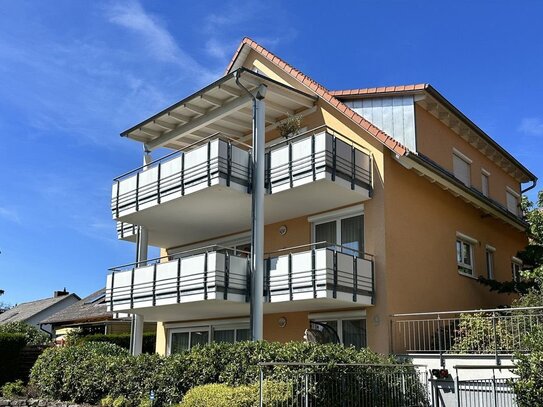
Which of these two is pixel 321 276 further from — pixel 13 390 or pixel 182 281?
pixel 13 390

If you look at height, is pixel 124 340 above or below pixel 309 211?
below

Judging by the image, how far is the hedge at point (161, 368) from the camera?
13.6 metres

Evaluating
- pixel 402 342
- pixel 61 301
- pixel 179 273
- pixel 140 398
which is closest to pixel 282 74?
pixel 179 273

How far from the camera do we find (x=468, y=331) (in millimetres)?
15938

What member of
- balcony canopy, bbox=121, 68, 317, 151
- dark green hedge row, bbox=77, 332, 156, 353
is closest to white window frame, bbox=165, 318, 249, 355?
dark green hedge row, bbox=77, 332, 156, 353

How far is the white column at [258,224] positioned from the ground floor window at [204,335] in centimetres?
320

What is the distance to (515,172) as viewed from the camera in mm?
26719

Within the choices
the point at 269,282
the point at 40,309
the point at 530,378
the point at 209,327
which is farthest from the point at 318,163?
the point at 40,309

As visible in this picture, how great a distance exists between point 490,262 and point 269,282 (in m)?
9.57

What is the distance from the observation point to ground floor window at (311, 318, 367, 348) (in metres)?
17.9

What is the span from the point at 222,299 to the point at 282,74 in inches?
325

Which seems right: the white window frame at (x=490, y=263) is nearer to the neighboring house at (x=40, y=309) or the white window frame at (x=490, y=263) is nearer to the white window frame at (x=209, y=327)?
the white window frame at (x=209, y=327)

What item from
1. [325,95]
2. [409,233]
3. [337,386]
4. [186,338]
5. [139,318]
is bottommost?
[337,386]

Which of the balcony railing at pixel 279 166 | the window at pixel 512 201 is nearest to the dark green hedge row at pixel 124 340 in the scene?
the balcony railing at pixel 279 166
